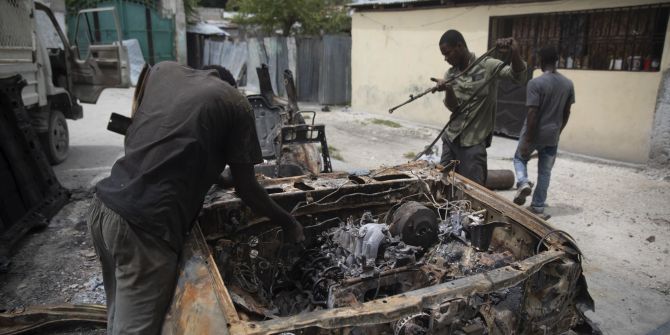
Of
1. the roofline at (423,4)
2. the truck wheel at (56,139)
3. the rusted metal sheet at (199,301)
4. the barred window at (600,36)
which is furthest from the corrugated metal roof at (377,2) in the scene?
Result: the rusted metal sheet at (199,301)

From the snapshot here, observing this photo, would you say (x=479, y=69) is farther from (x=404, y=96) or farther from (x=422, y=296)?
(x=404, y=96)

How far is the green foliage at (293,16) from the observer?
18000 mm

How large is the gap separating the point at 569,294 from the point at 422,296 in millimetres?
990

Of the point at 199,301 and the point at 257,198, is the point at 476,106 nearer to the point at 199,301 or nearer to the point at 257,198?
the point at 257,198

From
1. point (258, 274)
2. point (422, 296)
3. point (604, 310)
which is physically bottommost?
point (604, 310)

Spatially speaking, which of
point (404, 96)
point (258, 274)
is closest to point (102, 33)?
point (404, 96)

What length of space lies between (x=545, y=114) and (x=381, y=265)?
11.7 ft

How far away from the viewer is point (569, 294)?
2.48 meters

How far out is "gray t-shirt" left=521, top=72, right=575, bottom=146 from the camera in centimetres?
519

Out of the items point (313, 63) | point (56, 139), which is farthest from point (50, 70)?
point (313, 63)

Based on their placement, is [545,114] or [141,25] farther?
[141,25]

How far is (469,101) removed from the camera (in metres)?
4.33

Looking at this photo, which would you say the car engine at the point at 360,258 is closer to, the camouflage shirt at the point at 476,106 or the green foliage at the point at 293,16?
the camouflage shirt at the point at 476,106

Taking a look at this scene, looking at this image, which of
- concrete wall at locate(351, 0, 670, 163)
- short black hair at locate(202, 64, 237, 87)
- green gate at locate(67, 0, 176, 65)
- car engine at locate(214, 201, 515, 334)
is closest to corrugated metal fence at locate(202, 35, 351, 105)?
concrete wall at locate(351, 0, 670, 163)
